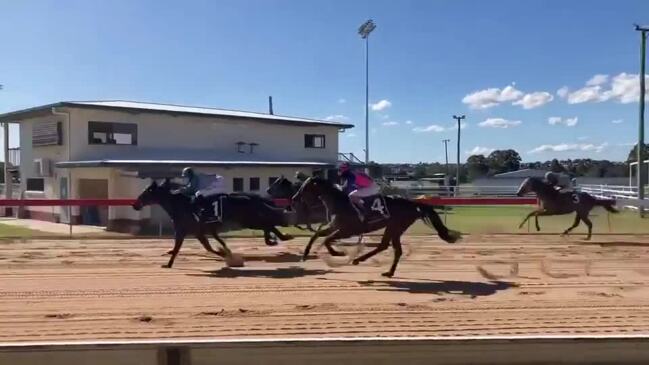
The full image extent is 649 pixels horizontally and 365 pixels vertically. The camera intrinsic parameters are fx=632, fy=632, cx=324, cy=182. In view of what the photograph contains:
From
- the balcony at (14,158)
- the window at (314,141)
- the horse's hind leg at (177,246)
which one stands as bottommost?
the horse's hind leg at (177,246)

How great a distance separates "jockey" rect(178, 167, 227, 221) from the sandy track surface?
3.20 ft

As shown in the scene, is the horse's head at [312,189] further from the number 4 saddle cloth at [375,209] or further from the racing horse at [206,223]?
the racing horse at [206,223]

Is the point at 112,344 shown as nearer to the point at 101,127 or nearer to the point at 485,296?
the point at 485,296

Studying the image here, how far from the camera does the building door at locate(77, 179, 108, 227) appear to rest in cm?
2412

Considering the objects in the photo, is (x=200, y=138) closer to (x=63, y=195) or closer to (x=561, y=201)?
(x=63, y=195)

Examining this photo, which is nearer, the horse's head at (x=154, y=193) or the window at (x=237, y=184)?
the horse's head at (x=154, y=193)

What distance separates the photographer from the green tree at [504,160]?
8781cm

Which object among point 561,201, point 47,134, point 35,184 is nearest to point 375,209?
point 561,201

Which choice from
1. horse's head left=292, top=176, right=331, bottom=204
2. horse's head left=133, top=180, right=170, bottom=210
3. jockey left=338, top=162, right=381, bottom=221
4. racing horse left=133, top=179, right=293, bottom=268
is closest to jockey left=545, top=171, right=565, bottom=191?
jockey left=338, top=162, right=381, bottom=221

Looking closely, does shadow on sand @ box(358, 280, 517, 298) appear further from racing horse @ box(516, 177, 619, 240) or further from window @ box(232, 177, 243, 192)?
window @ box(232, 177, 243, 192)

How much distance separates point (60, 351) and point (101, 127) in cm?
2413

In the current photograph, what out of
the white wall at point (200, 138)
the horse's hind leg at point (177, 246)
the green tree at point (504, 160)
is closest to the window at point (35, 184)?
the white wall at point (200, 138)

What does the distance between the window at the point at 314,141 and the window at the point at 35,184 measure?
12.8 meters

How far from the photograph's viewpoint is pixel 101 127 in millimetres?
26469
